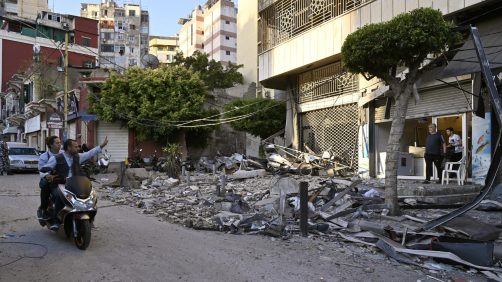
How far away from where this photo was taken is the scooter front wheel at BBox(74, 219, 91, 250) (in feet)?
20.8

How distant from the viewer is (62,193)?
21.7ft

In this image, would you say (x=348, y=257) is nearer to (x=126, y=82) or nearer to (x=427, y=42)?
(x=427, y=42)

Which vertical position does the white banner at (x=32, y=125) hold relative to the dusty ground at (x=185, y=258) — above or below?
above

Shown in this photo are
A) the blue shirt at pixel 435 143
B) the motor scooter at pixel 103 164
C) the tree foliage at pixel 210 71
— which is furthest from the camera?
the tree foliage at pixel 210 71

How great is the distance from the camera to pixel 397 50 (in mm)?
8219

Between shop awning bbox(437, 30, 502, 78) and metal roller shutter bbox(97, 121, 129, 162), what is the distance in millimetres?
22349

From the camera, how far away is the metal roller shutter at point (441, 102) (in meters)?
13.0

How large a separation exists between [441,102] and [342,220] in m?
7.21

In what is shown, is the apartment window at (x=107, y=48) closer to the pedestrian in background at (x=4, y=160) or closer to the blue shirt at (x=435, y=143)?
the pedestrian in background at (x=4, y=160)

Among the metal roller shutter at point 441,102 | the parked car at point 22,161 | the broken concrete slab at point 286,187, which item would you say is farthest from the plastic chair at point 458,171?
the parked car at point 22,161

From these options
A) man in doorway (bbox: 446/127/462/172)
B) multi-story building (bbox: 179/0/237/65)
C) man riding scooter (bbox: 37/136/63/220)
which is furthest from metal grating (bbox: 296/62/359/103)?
multi-story building (bbox: 179/0/237/65)

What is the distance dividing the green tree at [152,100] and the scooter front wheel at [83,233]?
19.9 metres

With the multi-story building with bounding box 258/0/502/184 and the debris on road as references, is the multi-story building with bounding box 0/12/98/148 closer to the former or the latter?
the multi-story building with bounding box 258/0/502/184

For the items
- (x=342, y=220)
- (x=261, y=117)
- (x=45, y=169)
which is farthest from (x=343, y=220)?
(x=261, y=117)
